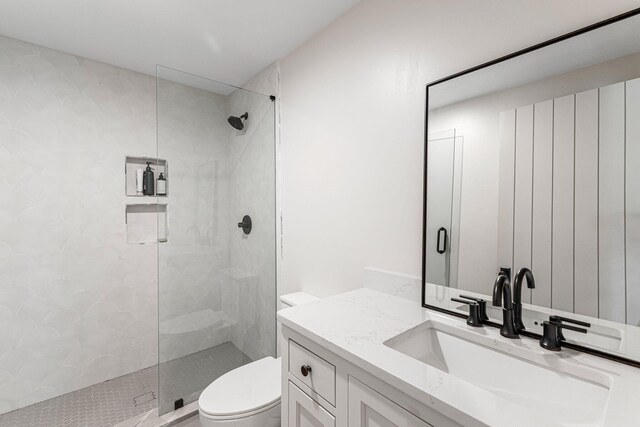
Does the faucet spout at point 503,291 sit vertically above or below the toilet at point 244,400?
above

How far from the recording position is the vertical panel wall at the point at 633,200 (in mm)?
787

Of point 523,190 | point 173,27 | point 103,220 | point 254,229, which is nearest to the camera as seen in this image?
point 523,190

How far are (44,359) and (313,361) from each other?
7.48ft

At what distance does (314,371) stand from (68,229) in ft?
7.28

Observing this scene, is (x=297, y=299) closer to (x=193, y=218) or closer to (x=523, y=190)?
(x=193, y=218)

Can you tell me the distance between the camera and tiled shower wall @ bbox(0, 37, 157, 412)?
1.99 m

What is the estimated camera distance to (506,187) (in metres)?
1.04

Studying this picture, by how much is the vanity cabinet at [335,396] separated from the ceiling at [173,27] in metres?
1.68

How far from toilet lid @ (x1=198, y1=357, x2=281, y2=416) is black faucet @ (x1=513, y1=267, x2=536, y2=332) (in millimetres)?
1158

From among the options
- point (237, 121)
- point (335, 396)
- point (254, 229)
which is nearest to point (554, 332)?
point (335, 396)

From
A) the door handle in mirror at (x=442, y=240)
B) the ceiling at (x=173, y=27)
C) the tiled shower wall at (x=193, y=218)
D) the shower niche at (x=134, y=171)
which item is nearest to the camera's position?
the door handle in mirror at (x=442, y=240)

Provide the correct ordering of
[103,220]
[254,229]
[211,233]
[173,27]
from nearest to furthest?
[173,27] < [211,233] < [254,229] < [103,220]

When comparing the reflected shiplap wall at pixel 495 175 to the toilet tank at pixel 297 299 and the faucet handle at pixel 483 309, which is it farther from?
the toilet tank at pixel 297 299

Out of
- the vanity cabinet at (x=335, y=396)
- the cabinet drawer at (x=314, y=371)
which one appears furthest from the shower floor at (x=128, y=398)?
the cabinet drawer at (x=314, y=371)
